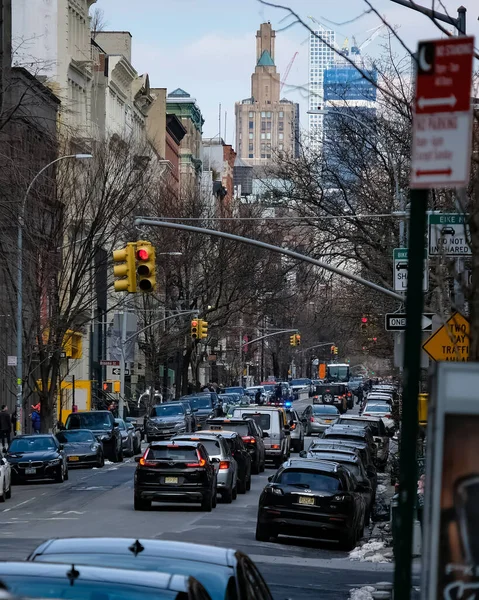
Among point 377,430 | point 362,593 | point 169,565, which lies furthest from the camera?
point 377,430

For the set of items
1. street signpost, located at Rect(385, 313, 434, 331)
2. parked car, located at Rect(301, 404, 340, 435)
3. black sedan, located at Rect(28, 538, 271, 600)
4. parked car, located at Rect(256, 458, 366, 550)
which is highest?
street signpost, located at Rect(385, 313, 434, 331)

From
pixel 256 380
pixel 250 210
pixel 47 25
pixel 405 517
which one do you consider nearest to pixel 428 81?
pixel 405 517

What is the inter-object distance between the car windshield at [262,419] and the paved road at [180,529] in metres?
7.66

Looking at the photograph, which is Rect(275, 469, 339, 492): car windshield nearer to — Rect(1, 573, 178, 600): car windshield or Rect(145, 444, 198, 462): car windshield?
Rect(145, 444, 198, 462): car windshield

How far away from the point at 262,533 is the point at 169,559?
15984mm

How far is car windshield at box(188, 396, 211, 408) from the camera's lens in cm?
6501

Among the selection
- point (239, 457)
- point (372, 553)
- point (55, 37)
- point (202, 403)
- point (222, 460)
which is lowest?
point (202, 403)

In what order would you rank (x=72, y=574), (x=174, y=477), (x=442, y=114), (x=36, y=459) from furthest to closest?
(x=36, y=459) → (x=174, y=477) → (x=72, y=574) → (x=442, y=114)

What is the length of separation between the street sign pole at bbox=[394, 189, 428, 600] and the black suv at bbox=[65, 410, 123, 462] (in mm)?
42470

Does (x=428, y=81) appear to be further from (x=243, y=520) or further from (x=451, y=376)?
(x=243, y=520)

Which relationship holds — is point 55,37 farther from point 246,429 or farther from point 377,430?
point 246,429

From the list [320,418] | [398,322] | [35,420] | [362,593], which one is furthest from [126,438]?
[362,593]

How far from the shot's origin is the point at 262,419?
44906mm

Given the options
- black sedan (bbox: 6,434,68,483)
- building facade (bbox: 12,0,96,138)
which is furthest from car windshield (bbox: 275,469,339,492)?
building facade (bbox: 12,0,96,138)
